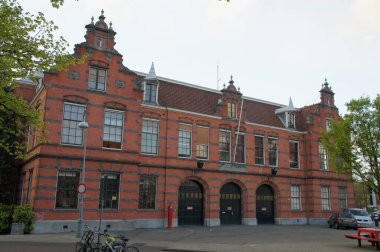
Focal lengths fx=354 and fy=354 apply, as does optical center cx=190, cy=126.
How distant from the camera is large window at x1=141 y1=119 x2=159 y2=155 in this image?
2630 centimetres

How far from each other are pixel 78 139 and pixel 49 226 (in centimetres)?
553

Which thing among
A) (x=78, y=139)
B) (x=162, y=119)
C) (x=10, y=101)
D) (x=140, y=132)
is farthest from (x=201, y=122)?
(x=10, y=101)

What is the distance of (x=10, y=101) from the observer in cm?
1567

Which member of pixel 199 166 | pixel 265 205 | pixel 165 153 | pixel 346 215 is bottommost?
pixel 346 215

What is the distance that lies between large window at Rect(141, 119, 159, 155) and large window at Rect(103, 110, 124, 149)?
8.09 ft

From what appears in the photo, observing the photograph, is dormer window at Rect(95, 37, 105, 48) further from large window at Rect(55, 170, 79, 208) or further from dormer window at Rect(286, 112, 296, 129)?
dormer window at Rect(286, 112, 296, 129)

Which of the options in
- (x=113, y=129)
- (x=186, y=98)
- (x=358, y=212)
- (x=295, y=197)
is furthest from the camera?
(x=295, y=197)

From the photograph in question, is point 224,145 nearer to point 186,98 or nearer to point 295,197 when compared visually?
A: point 186,98

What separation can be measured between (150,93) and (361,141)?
1555cm

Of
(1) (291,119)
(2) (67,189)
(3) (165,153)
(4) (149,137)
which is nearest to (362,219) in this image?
(1) (291,119)

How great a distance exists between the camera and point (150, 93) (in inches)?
1083

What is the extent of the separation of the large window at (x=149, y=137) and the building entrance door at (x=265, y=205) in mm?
11316

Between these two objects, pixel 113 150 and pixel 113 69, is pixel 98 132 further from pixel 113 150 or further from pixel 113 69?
pixel 113 69

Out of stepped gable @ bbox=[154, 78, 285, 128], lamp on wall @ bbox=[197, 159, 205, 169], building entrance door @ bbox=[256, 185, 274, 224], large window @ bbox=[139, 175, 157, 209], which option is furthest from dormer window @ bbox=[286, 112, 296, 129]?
large window @ bbox=[139, 175, 157, 209]
